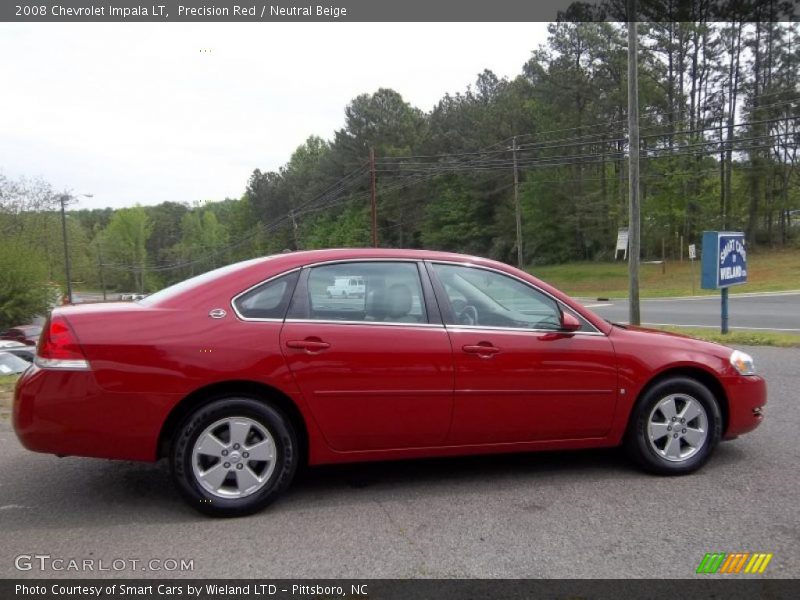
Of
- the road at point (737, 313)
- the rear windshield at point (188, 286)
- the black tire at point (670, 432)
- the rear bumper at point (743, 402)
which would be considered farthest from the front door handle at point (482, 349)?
the road at point (737, 313)

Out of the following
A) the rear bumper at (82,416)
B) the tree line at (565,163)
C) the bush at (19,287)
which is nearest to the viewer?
the rear bumper at (82,416)

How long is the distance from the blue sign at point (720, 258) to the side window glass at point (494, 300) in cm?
676

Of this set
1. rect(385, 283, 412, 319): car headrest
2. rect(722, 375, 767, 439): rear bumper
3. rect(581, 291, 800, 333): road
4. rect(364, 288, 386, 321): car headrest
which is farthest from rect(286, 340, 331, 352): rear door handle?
rect(581, 291, 800, 333): road

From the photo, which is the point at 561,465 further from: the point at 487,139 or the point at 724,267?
the point at 487,139

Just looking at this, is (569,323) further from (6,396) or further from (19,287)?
(19,287)

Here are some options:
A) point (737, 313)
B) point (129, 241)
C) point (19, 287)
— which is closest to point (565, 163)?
point (737, 313)

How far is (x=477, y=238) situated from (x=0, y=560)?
63671mm

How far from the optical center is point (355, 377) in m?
3.84

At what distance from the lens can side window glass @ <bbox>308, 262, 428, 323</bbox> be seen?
398cm

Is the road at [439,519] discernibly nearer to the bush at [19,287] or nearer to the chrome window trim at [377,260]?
the chrome window trim at [377,260]

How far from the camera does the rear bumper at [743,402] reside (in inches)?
175

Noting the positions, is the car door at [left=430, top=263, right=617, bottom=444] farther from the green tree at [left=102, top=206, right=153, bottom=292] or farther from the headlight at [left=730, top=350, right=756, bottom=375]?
the green tree at [left=102, top=206, right=153, bottom=292]

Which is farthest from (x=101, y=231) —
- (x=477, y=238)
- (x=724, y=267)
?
(x=724, y=267)

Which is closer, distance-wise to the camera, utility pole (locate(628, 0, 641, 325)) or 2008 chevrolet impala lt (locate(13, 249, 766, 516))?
2008 chevrolet impala lt (locate(13, 249, 766, 516))
